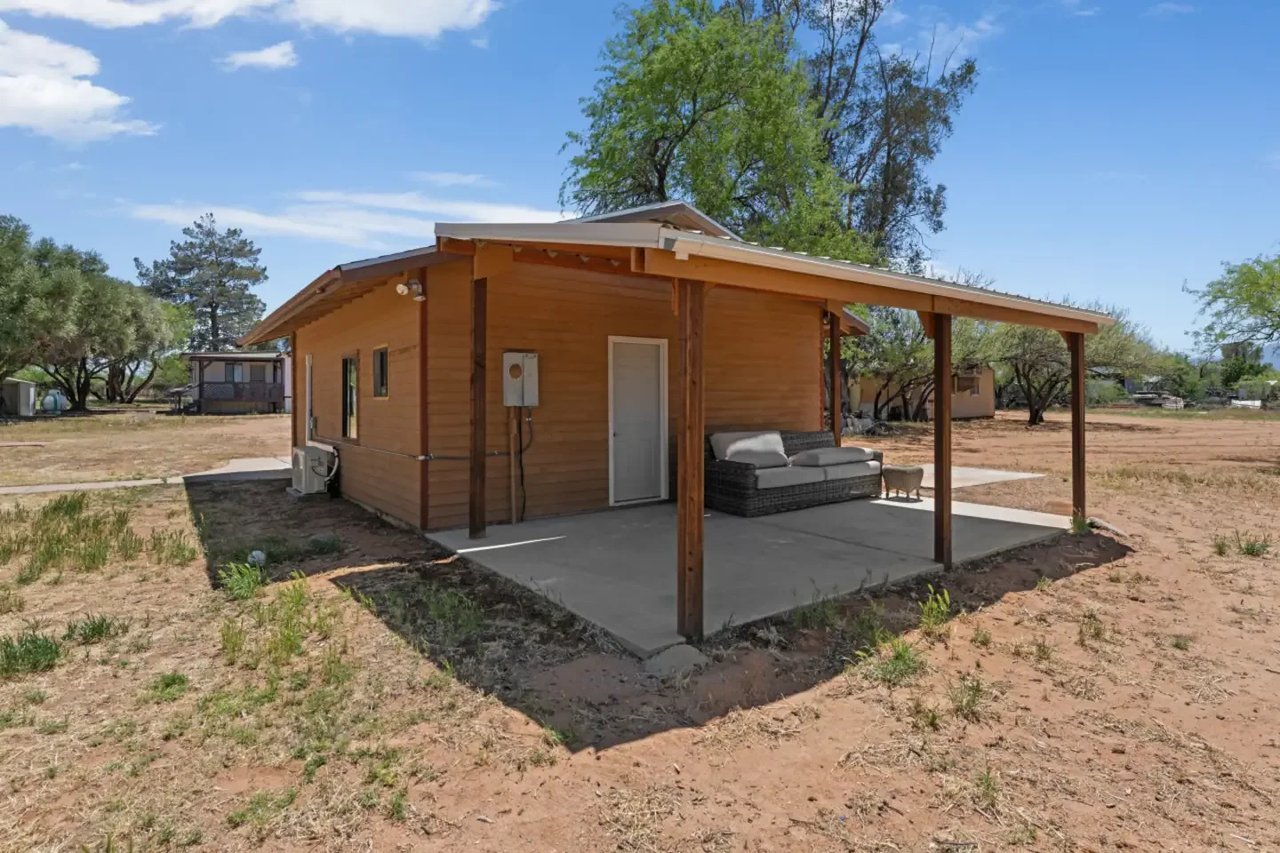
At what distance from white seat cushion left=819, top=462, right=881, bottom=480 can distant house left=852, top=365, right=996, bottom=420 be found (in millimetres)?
16797

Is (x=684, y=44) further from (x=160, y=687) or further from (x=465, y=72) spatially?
(x=160, y=687)

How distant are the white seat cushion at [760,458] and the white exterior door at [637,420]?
0.85 meters

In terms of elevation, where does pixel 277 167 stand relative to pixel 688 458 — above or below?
above

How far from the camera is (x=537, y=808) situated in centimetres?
231

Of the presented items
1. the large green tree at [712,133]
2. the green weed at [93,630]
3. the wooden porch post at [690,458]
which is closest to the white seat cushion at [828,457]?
the wooden porch post at [690,458]

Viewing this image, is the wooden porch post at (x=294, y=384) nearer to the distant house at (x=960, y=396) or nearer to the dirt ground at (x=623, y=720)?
the dirt ground at (x=623, y=720)

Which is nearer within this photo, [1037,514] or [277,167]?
[1037,514]

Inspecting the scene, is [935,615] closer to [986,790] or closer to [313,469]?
[986,790]

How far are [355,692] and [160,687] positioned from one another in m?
0.92

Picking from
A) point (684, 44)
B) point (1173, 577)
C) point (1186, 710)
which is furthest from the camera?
point (684, 44)

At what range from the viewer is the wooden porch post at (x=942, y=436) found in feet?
16.4

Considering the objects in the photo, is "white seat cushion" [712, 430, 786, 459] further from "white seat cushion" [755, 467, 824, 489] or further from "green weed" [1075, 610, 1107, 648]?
"green weed" [1075, 610, 1107, 648]

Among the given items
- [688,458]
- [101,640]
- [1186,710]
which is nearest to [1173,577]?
[1186,710]

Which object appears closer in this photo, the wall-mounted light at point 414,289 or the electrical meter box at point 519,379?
the wall-mounted light at point 414,289
